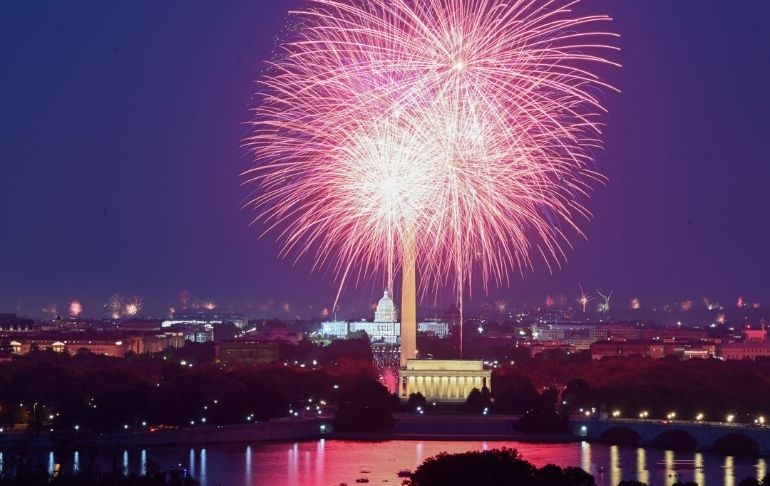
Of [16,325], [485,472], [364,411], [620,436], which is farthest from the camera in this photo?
[16,325]

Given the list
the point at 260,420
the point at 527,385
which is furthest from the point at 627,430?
the point at 260,420

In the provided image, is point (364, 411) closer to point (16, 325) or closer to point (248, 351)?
point (248, 351)

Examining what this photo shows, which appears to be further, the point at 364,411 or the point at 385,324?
the point at 385,324

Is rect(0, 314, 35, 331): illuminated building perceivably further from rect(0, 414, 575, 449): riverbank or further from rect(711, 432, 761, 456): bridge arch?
rect(711, 432, 761, 456): bridge arch

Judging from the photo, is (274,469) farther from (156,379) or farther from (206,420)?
(156,379)

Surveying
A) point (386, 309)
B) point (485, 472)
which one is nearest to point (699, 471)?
point (485, 472)

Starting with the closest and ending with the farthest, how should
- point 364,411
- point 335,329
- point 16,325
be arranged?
point 364,411 → point 16,325 → point 335,329
